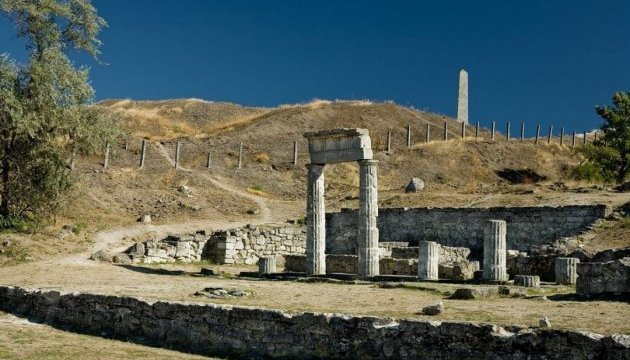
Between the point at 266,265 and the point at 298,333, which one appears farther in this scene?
the point at 266,265

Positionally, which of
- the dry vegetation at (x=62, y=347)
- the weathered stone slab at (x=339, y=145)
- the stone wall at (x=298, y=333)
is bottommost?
the dry vegetation at (x=62, y=347)

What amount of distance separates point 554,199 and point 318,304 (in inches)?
937

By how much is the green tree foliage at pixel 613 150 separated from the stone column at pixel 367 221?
25.5 meters

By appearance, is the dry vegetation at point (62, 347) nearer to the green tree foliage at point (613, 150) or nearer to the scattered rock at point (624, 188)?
the scattered rock at point (624, 188)

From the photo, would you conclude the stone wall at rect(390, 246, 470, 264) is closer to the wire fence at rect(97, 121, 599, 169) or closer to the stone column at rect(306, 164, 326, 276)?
the stone column at rect(306, 164, 326, 276)

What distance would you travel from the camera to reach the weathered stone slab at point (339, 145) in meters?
26.2

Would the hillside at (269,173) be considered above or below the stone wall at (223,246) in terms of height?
above

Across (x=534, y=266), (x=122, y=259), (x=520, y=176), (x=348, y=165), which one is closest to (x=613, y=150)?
(x=520, y=176)

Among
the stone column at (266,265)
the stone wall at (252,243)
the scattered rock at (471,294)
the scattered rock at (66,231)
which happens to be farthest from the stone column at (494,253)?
the scattered rock at (66,231)

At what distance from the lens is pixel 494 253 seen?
23.1 m

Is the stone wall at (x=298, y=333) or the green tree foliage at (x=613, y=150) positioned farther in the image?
the green tree foliage at (x=613, y=150)

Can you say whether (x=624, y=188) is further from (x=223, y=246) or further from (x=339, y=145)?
(x=223, y=246)

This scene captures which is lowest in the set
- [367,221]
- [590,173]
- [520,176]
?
[367,221]

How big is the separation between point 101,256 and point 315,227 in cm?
826
